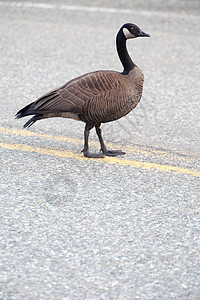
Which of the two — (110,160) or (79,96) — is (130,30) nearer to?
(79,96)

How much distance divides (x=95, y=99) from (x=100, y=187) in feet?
2.42

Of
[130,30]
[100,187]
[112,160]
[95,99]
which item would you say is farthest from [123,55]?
[100,187]

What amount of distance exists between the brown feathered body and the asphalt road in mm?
437

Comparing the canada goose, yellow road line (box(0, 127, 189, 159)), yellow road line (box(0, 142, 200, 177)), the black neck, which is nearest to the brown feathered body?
the canada goose

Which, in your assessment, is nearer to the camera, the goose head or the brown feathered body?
the brown feathered body

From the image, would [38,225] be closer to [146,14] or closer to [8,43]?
[8,43]

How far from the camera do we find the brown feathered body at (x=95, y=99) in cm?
453

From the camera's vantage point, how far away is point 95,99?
4.53 meters

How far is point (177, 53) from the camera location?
7.72 meters

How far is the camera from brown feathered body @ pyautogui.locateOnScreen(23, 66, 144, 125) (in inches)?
178

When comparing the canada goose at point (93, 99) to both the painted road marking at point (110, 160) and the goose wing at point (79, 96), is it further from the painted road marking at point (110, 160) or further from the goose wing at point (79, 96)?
the painted road marking at point (110, 160)

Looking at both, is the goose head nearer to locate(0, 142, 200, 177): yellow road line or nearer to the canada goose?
the canada goose

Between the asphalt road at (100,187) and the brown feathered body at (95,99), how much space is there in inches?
17.2

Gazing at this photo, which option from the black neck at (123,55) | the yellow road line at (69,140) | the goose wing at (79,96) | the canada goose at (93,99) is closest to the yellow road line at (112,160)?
the yellow road line at (69,140)
